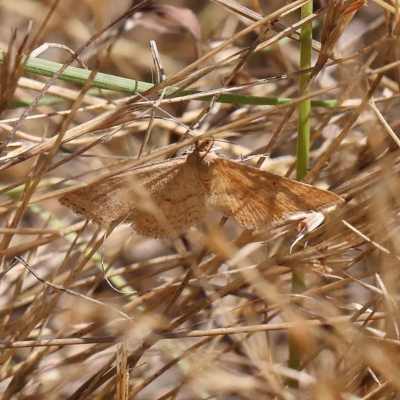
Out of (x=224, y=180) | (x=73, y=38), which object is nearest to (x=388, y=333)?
(x=224, y=180)

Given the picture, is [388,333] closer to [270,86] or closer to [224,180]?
[224,180]

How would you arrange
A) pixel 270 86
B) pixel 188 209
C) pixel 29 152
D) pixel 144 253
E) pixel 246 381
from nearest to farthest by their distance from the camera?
1. pixel 246 381
2. pixel 29 152
3. pixel 188 209
4. pixel 270 86
5. pixel 144 253

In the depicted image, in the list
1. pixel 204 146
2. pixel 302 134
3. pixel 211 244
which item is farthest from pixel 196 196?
pixel 211 244

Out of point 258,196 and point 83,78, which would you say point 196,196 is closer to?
point 258,196

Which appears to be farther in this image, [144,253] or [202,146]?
[144,253]

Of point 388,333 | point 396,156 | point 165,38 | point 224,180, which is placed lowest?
point 388,333

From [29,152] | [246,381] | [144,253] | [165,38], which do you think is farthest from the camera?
[165,38]

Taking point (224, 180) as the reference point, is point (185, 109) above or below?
above
